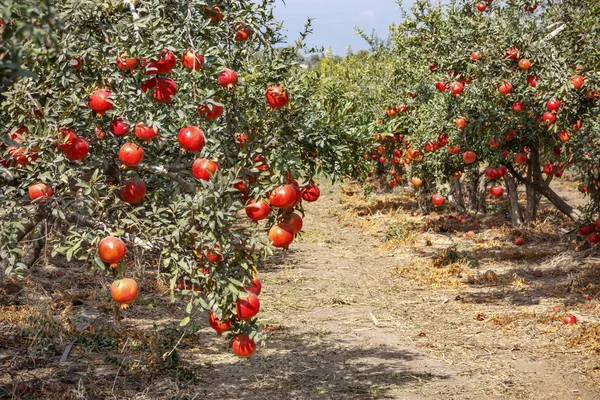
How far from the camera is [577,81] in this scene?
826cm

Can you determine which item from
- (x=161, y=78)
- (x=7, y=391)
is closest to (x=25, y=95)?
(x=161, y=78)

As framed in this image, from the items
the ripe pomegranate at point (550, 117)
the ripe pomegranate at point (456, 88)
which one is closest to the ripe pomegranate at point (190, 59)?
the ripe pomegranate at point (456, 88)

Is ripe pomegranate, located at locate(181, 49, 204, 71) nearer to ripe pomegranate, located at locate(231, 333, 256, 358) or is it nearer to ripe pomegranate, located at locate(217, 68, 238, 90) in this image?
ripe pomegranate, located at locate(217, 68, 238, 90)

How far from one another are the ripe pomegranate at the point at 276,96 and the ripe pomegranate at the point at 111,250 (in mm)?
1370

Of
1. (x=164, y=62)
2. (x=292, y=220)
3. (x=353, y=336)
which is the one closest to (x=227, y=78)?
(x=164, y=62)

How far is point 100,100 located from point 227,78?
816 mm

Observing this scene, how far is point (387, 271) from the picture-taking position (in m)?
12.7

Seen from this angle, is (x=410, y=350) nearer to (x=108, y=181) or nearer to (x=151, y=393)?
(x=151, y=393)

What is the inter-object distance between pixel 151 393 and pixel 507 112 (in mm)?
6595

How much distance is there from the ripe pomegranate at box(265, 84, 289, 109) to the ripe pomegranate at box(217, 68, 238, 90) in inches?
9.4

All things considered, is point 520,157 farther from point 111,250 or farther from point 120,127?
point 111,250

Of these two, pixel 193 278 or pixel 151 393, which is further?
pixel 151 393

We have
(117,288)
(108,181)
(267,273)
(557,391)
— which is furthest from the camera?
(267,273)

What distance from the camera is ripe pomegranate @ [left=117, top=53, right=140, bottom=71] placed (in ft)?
13.5
